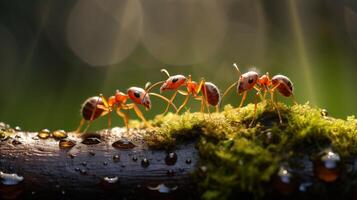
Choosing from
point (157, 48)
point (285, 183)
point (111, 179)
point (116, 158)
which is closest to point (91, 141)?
point (116, 158)

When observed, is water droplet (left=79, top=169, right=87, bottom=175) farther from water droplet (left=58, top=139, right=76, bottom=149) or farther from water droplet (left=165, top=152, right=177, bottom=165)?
water droplet (left=165, top=152, right=177, bottom=165)

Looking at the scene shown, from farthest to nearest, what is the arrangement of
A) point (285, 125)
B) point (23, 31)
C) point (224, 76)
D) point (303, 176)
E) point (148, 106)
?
point (23, 31) → point (224, 76) → point (148, 106) → point (285, 125) → point (303, 176)

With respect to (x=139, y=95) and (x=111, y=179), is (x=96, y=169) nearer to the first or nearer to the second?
(x=111, y=179)

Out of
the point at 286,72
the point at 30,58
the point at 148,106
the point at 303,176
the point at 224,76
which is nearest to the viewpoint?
the point at 303,176

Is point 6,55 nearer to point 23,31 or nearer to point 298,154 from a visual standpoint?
point 23,31

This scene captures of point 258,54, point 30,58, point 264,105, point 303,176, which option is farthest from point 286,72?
point 303,176

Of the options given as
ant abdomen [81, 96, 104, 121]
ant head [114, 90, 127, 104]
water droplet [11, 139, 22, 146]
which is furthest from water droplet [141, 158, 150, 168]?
ant head [114, 90, 127, 104]

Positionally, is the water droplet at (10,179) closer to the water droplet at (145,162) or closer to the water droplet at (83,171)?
the water droplet at (83,171)

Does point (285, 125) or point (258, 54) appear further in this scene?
point (258, 54)
